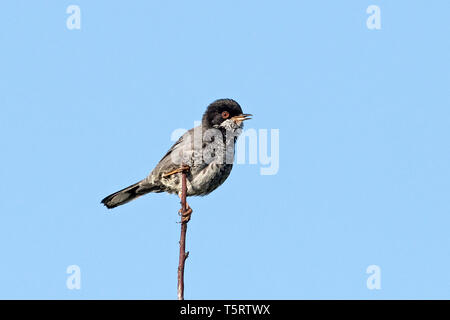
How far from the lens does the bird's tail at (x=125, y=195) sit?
10396 millimetres

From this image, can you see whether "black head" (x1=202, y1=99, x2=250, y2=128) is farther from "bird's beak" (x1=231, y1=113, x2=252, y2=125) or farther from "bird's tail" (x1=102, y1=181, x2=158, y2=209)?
"bird's tail" (x1=102, y1=181, x2=158, y2=209)

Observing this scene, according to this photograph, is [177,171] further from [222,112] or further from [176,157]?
[222,112]

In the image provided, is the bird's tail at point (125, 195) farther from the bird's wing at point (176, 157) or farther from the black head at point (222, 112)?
the black head at point (222, 112)

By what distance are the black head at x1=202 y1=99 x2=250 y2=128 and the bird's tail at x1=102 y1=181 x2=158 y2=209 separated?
1446mm

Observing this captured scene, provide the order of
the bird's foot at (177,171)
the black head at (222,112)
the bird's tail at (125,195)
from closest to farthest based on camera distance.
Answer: the bird's foot at (177,171), the black head at (222,112), the bird's tail at (125,195)

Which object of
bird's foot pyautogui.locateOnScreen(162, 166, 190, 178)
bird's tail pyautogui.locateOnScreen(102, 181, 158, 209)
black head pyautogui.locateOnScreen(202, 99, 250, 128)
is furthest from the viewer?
bird's tail pyautogui.locateOnScreen(102, 181, 158, 209)

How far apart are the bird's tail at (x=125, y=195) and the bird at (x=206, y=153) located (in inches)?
17.6

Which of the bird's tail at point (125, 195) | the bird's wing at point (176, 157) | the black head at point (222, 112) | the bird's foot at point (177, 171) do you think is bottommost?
the bird's tail at point (125, 195)

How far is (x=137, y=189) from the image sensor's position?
10.5 metres

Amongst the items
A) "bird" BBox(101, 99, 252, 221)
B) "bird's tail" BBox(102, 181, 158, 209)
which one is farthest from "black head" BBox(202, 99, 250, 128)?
"bird's tail" BBox(102, 181, 158, 209)

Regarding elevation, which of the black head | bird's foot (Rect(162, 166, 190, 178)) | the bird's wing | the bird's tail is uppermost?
the black head

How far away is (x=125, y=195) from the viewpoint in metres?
10.5

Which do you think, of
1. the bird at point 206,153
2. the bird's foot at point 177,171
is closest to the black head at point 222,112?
the bird at point 206,153

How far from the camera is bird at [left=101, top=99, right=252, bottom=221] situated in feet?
31.0
